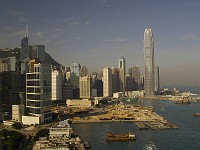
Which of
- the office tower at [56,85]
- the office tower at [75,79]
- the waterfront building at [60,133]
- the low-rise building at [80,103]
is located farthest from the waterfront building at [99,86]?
the waterfront building at [60,133]

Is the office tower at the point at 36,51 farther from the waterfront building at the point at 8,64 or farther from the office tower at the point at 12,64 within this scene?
the office tower at the point at 12,64

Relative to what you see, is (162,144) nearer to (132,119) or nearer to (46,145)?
(46,145)

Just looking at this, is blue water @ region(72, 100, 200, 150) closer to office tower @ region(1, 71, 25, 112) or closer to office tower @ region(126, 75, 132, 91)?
office tower @ region(1, 71, 25, 112)

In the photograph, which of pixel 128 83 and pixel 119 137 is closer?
pixel 119 137

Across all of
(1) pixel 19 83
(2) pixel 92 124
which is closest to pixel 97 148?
(2) pixel 92 124

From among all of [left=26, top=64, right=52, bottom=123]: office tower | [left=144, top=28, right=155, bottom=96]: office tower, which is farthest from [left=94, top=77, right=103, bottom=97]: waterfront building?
[left=26, top=64, right=52, bottom=123]: office tower

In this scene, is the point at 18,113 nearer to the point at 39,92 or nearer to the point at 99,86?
the point at 39,92

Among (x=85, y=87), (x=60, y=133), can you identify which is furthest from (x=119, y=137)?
(x=85, y=87)
